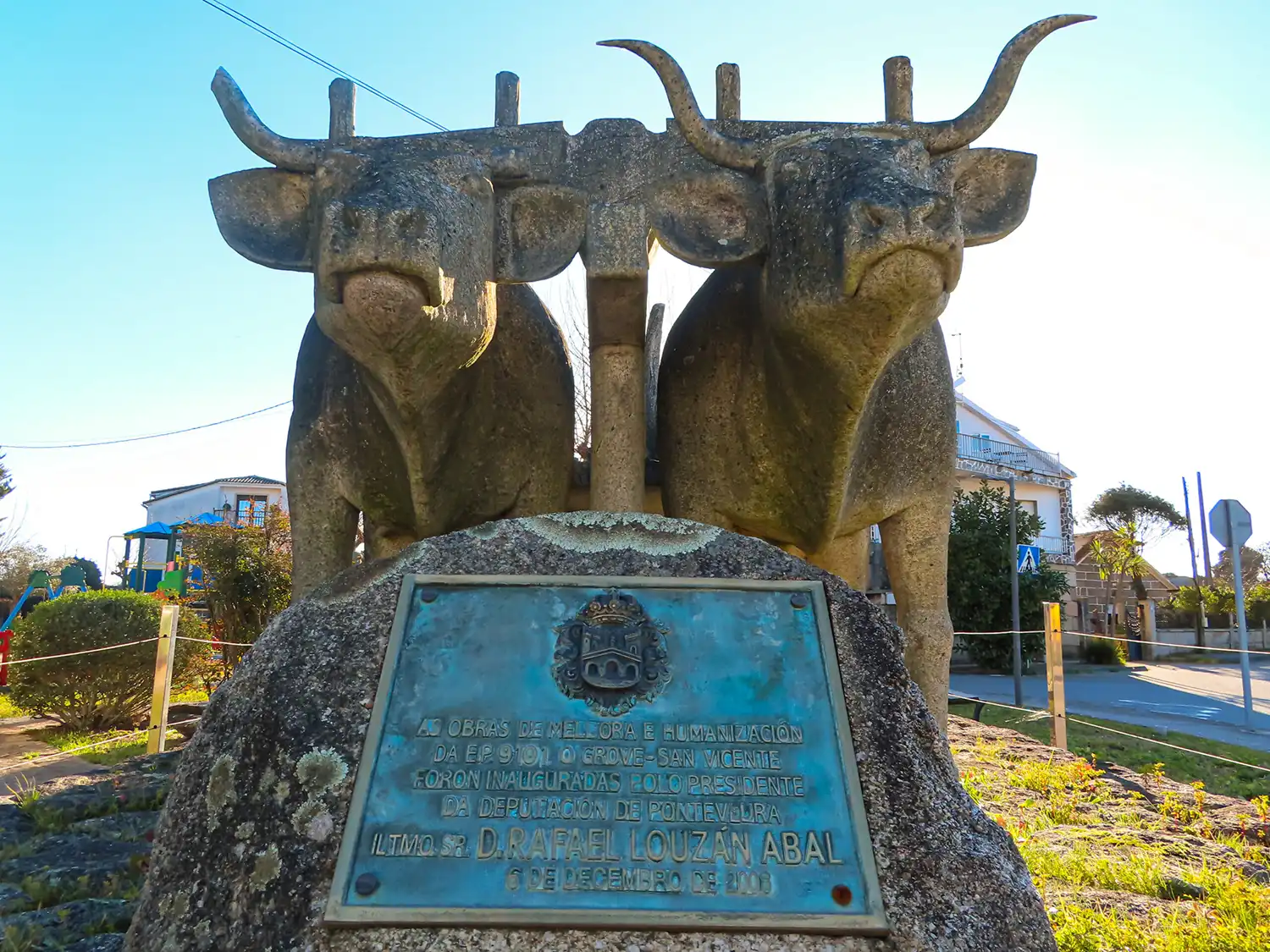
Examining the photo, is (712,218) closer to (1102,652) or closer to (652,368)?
(652,368)

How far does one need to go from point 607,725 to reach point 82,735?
8424 millimetres

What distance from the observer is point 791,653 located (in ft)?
7.29

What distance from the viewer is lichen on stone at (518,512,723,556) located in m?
2.46

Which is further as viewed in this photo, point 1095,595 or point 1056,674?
point 1095,595

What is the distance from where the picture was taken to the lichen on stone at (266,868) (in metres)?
1.82

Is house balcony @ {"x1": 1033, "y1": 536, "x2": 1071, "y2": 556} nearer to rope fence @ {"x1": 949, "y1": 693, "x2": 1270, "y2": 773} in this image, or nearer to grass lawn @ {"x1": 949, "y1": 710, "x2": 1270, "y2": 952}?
rope fence @ {"x1": 949, "y1": 693, "x2": 1270, "y2": 773}

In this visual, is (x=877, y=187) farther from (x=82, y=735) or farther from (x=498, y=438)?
(x=82, y=735)

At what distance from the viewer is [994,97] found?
3125 millimetres

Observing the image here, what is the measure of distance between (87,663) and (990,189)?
8813mm

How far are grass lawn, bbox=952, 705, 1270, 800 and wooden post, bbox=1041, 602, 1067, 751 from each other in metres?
0.18

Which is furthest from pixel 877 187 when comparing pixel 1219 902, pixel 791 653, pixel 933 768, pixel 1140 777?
pixel 1140 777

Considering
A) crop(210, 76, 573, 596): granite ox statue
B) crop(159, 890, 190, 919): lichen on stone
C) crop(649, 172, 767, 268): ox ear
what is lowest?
crop(159, 890, 190, 919): lichen on stone

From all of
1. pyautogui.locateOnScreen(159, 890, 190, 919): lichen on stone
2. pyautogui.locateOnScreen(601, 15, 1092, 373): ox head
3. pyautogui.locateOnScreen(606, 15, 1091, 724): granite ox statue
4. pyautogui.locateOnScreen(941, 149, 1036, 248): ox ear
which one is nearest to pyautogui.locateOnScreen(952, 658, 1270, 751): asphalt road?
pyautogui.locateOnScreen(606, 15, 1091, 724): granite ox statue

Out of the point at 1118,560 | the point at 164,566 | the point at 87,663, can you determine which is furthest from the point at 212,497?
the point at 1118,560
